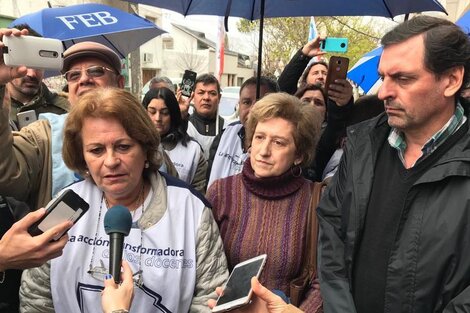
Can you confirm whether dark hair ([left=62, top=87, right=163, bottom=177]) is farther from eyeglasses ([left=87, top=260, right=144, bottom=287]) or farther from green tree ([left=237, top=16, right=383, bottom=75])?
green tree ([left=237, top=16, right=383, bottom=75])

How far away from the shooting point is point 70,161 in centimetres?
189

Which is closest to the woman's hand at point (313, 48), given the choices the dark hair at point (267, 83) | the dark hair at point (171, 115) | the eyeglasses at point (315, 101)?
the eyeglasses at point (315, 101)

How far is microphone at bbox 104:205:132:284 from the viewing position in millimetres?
1314

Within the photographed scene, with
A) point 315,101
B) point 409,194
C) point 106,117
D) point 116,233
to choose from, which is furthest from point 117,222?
point 315,101

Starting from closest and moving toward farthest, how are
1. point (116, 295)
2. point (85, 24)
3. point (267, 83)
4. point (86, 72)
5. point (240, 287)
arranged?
point (116, 295) → point (240, 287) → point (86, 72) → point (267, 83) → point (85, 24)

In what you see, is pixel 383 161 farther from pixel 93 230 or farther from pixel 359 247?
pixel 93 230

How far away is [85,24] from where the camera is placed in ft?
14.5

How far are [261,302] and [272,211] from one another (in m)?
0.61

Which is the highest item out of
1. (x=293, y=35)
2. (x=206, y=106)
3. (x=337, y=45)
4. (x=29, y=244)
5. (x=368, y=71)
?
(x=337, y=45)

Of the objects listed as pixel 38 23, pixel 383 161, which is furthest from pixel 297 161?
pixel 38 23

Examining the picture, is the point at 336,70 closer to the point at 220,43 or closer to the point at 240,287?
the point at 240,287

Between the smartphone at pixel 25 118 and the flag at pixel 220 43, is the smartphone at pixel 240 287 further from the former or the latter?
the flag at pixel 220 43

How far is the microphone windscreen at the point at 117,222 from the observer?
4.48ft

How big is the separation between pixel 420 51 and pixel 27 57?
160 centimetres
